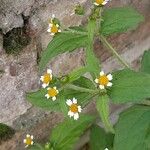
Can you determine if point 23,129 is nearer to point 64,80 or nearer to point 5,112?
point 5,112

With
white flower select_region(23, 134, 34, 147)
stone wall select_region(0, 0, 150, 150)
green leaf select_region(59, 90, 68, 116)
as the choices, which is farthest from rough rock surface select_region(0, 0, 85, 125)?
green leaf select_region(59, 90, 68, 116)

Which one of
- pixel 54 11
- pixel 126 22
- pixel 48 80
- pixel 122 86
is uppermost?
pixel 54 11

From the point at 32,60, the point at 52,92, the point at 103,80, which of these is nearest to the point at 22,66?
the point at 32,60

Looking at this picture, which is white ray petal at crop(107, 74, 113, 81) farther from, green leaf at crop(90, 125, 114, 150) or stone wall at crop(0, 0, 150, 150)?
green leaf at crop(90, 125, 114, 150)

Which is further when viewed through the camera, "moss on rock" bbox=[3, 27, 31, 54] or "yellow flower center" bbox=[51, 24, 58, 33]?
"moss on rock" bbox=[3, 27, 31, 54]

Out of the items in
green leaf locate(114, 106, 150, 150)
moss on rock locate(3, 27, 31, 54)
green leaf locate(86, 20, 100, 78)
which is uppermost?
moss on rock locate(3, 27, 31, 54)

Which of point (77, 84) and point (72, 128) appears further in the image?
point (72, 128)

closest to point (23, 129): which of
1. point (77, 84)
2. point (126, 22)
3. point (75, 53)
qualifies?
point (75, 53)
